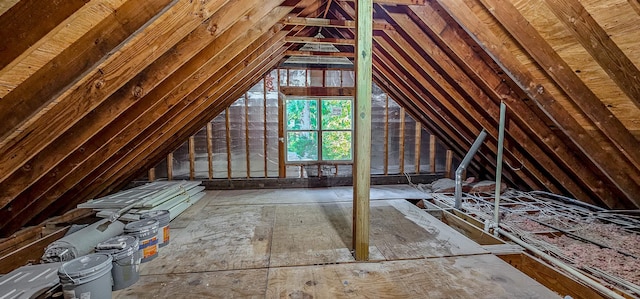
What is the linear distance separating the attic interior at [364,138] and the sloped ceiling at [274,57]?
0.01 m

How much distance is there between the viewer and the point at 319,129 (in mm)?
5375

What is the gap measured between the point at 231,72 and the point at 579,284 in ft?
12.4

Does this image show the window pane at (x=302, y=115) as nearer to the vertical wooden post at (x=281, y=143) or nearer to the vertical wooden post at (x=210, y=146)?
the vertical wooden post at (x=281, y=143)

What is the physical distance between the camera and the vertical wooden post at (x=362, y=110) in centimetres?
198

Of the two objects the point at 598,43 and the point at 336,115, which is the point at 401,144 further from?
the point at 598,43

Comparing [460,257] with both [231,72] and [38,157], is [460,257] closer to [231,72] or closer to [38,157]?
[231,72]

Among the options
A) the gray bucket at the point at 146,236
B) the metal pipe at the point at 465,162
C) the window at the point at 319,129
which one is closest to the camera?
the gray bucket at the point at 146,236

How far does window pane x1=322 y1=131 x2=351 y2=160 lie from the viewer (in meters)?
5.44

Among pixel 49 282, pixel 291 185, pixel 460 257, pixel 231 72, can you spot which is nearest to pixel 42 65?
pixel 49 282

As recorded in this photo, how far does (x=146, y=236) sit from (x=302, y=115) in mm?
3558

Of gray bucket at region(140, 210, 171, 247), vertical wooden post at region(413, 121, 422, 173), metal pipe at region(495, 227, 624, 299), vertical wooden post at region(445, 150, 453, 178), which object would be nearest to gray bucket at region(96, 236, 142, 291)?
gray bucket at region(140, 210, 171, 247)

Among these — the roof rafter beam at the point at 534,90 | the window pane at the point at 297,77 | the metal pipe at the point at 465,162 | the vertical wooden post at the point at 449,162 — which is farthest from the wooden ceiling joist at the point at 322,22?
the vertical wooden post at the point at 449,162

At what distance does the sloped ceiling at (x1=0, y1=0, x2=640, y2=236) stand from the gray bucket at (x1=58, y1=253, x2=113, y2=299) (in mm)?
787

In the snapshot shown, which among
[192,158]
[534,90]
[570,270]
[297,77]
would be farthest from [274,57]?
[570,270]
